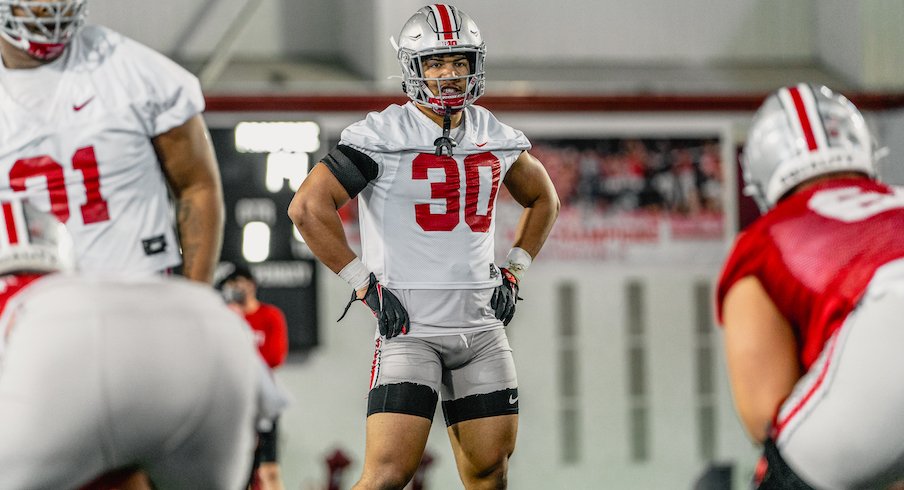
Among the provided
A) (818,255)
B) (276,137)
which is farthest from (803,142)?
(276,137)

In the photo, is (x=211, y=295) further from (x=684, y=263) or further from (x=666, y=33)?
(x=666, y=33)

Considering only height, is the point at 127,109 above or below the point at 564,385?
above

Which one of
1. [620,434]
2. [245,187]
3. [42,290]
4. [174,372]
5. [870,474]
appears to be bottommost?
[620,434]

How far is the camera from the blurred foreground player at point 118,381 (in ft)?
7.07

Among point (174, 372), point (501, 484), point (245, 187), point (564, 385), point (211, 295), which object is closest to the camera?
point (174, 372)

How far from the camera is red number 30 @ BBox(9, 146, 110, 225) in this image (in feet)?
11.8

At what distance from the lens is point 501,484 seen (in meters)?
4.16

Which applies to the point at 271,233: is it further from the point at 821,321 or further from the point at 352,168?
the point at 821,321

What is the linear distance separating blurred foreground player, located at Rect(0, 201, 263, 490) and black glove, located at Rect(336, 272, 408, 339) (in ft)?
5.62

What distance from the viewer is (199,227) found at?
3781mm

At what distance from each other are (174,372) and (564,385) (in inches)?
278

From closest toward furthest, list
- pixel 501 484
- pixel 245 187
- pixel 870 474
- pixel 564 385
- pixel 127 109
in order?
pixel 870 474, pixel 127 109, pixel 501 484, pixel 245 187, pixel 564 385

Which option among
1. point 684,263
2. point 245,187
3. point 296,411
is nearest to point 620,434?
point 684,263

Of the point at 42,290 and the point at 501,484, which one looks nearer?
the point at 42,290
